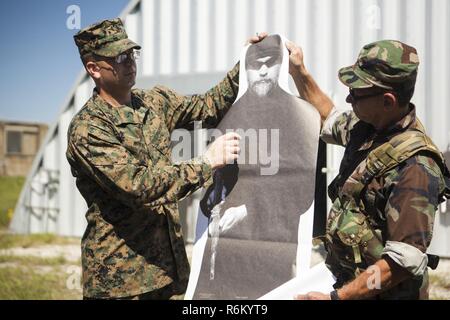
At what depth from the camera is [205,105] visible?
3.02 metres

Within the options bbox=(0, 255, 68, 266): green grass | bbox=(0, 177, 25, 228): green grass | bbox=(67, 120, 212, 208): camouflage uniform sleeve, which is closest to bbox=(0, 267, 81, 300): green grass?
bbox=(0, 255, 68, 266): green grass

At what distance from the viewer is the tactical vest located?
6.98ft

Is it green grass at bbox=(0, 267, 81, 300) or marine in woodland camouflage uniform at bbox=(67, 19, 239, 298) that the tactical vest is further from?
green grass at bbox=(0, 267, 81, 300)

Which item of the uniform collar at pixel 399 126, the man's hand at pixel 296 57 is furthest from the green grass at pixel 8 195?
the uniform collar at pixel 399 126

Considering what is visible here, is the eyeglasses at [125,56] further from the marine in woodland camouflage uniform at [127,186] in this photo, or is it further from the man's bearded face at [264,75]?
the man's bearded face at [264,75]

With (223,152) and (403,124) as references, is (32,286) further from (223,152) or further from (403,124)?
(403,124)

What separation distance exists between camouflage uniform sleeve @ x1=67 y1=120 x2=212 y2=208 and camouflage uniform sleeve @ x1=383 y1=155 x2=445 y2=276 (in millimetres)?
914

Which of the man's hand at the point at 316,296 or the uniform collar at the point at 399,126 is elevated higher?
the uniform collar at the point at 399,126

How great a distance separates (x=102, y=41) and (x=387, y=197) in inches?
59.5

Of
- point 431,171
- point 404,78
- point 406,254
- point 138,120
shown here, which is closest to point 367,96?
point 404,78

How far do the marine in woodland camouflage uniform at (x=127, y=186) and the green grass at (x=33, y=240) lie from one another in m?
6.02

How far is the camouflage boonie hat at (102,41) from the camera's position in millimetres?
2756

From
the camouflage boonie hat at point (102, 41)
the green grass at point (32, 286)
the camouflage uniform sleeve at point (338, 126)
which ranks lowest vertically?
the green grass at point (32, 286)

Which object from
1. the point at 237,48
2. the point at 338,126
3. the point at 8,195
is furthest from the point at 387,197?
the point at 8,195
